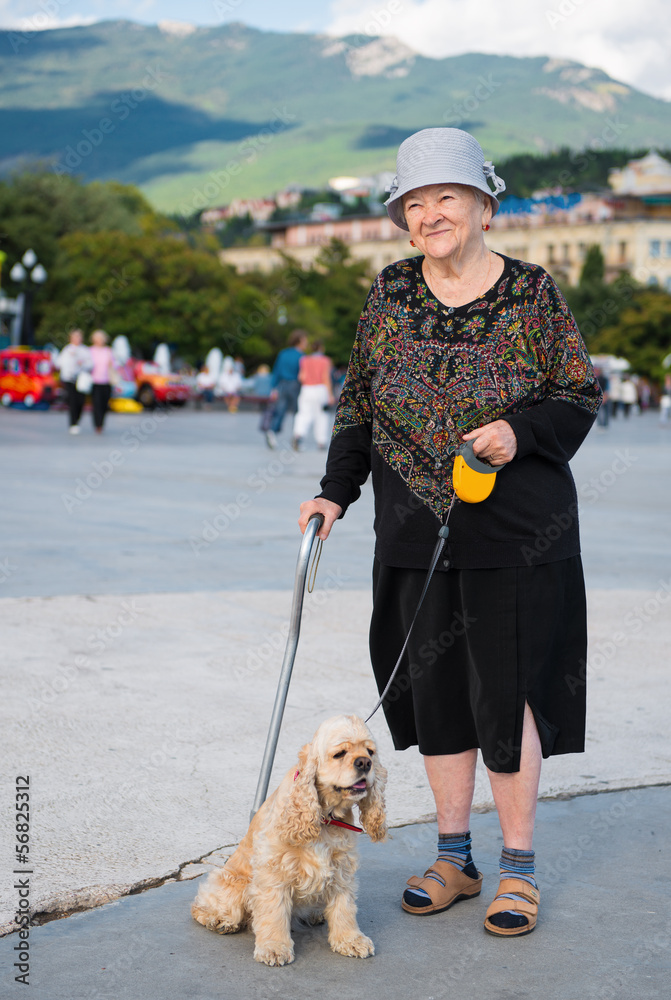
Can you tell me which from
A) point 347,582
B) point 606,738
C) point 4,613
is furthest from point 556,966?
point 347,582

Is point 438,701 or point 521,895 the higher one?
point 438,701

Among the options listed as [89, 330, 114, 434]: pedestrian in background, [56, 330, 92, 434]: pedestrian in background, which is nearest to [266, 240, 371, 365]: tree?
[56, 330, 92, 434]: pedestrian in background

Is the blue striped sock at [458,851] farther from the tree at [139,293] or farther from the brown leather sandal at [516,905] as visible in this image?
the tree at [139,293]

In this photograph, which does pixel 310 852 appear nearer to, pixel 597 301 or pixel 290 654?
pixel 290 654

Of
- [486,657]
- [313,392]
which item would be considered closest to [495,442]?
[486,657]

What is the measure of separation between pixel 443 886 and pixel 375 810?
1.46 ft

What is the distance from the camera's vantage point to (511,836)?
3256 millimetres

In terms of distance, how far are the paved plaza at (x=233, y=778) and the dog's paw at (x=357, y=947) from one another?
0.03 m

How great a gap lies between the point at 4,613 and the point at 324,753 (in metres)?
4.15

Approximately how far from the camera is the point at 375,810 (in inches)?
118

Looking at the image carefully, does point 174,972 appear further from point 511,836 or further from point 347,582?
point 347,582

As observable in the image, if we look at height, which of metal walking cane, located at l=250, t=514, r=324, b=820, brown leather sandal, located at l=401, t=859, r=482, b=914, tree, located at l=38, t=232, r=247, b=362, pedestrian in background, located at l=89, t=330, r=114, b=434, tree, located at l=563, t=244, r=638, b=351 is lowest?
brown leather sandal, located at l=401, t=859, r=482, b=914

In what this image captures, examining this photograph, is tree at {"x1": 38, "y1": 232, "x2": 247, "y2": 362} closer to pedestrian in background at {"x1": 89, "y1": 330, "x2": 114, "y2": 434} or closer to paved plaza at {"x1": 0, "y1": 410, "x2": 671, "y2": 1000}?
pedestrian in background at {"x1": 89, "y1": 330, "x2": 114, "y2": 434}

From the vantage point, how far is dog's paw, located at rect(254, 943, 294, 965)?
2922 mm
